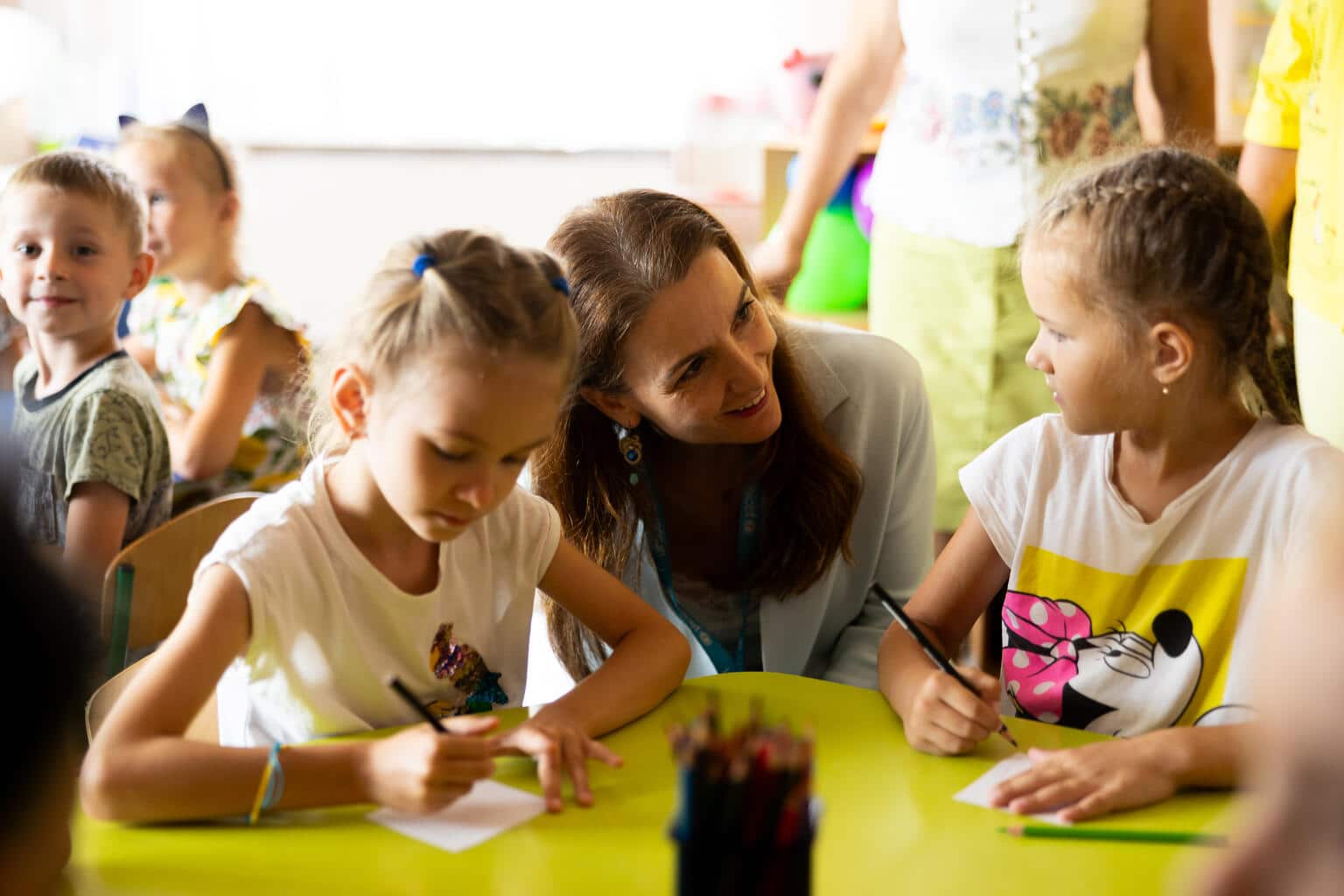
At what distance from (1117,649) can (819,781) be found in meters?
0.38

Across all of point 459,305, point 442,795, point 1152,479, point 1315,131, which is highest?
point 1315,131

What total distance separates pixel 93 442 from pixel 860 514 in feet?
3.58

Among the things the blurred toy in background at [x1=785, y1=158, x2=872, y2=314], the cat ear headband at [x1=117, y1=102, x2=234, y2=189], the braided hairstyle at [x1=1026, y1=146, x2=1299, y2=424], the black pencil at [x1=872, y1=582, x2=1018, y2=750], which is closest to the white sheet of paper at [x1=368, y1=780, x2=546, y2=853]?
the black pencil at [x1=872, y1=582, x2=1018, y2=750]

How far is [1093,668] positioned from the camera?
1.25 meters

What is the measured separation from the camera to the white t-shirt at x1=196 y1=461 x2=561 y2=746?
113 cm

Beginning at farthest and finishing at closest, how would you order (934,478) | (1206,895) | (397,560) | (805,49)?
(805,49), (934,478), (397,560), (1206,895)

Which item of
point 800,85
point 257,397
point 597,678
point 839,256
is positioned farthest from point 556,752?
point 800,85

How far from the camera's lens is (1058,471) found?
135 cm

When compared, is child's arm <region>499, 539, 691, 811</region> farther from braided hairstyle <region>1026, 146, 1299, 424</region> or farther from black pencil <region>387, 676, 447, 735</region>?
braided hairstyle <region>1026, 146, 1299, 424</region>

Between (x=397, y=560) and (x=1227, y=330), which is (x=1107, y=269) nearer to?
(x=1227, y=330)

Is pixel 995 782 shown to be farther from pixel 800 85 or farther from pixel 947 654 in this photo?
pixel 800 85

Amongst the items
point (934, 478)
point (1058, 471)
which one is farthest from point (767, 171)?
point (1058, 471)

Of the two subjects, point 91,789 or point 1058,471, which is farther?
point 1058,471

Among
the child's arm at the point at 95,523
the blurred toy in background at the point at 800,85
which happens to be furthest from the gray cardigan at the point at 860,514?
the blurred toy in background at the point at 800,85
